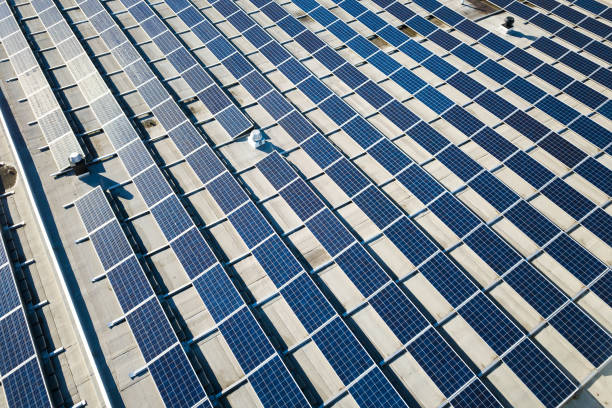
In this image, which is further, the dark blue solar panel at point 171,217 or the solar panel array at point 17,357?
the dark blue solar panel at point 171,217

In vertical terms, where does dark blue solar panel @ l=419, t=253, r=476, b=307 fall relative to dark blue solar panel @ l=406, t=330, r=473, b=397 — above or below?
above

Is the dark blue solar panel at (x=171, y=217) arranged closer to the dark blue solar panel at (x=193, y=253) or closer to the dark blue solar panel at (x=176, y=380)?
the dark blue solar panel at (x=193, y=253)

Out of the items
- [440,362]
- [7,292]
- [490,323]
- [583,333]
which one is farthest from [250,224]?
[583,333]

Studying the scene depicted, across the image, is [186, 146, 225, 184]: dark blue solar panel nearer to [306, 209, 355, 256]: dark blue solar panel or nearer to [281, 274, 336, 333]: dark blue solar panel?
[306, 209, 355, 256]: dark blue solar panel

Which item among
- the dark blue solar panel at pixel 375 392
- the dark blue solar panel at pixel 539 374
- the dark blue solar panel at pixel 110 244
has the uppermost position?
the dark blue solar panel at pixel 110 244

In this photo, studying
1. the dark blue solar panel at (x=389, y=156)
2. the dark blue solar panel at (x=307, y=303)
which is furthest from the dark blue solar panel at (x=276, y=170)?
the dark blue solar panel at (x=307, y=303)

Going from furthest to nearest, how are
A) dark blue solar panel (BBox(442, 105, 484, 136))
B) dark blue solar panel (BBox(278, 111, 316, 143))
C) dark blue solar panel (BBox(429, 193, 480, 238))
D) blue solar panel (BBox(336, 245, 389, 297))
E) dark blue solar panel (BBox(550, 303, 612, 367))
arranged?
dark blue solar panel (BBox(442, 105, 484, 136)) → dark blue solar panel (BBox(278, 111, 316, 143)) → dark blue solar panel (BBox(429, 193, 480, 238)) → blue solar panel (BBox(336, 245, 389, 297)) → dark blue solar panel (BBox(550, 303, 612, 367))

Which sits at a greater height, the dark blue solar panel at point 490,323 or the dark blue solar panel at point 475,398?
the dark blue solar panel at point 490,323

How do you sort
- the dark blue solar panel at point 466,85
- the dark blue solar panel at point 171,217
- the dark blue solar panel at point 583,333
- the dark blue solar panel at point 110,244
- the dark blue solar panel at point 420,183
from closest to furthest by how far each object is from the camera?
the dark blue solar panel at point 583,333 → the dark blue solar panel at point 110,244 → the dark blue solar panel at point 171,217 → the dark blue solar panel at point 420,183 → the dark blue solar panel at point 466,85

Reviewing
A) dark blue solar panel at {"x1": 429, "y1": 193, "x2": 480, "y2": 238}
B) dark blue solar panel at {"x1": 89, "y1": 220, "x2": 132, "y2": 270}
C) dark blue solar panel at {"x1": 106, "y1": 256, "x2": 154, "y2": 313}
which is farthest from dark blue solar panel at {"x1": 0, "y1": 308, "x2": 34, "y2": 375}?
dark blue solar panel at {"x1": 429, "y1": 193, "x2": 480, "y2": 238}
